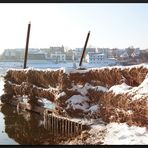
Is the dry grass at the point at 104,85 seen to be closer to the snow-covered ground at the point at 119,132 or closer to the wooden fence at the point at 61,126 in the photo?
the snow-covered ground at the point at 119,132

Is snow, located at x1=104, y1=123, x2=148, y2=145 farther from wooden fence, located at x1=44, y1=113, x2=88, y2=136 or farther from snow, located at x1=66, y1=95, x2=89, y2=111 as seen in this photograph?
snow, located at x1=66, y1=95, x2=89, y2=111

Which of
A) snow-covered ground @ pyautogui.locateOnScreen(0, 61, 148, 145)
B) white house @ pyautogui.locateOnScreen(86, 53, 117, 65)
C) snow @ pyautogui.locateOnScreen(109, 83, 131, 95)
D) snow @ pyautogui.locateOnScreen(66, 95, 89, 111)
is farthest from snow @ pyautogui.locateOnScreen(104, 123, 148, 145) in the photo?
white house @ pyautogui.locateOnScreen(86, 53, 117, 65)

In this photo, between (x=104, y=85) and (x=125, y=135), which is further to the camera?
(x=104, y=85)

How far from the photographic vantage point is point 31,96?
19828mm

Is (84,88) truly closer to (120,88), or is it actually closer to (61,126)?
(61,126)

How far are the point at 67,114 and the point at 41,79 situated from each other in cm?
394

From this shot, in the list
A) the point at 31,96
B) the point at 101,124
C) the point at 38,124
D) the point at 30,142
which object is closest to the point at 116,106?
the point at 101,124

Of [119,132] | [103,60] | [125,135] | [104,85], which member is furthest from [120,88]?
[103,60]

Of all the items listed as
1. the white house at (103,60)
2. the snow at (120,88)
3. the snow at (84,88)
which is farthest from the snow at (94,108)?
the white house at (103,60)

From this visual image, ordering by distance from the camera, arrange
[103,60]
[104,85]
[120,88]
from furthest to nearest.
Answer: [103,60]
[104,85]
[120,88]

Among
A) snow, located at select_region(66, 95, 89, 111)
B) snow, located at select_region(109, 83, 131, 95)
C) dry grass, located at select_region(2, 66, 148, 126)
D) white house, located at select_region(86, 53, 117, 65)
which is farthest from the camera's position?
white house, located at select_region(86, 53, 117, 65)

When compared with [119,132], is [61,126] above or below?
below

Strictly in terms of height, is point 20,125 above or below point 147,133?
below

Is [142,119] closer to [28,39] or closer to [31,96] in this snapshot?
[31,96]
